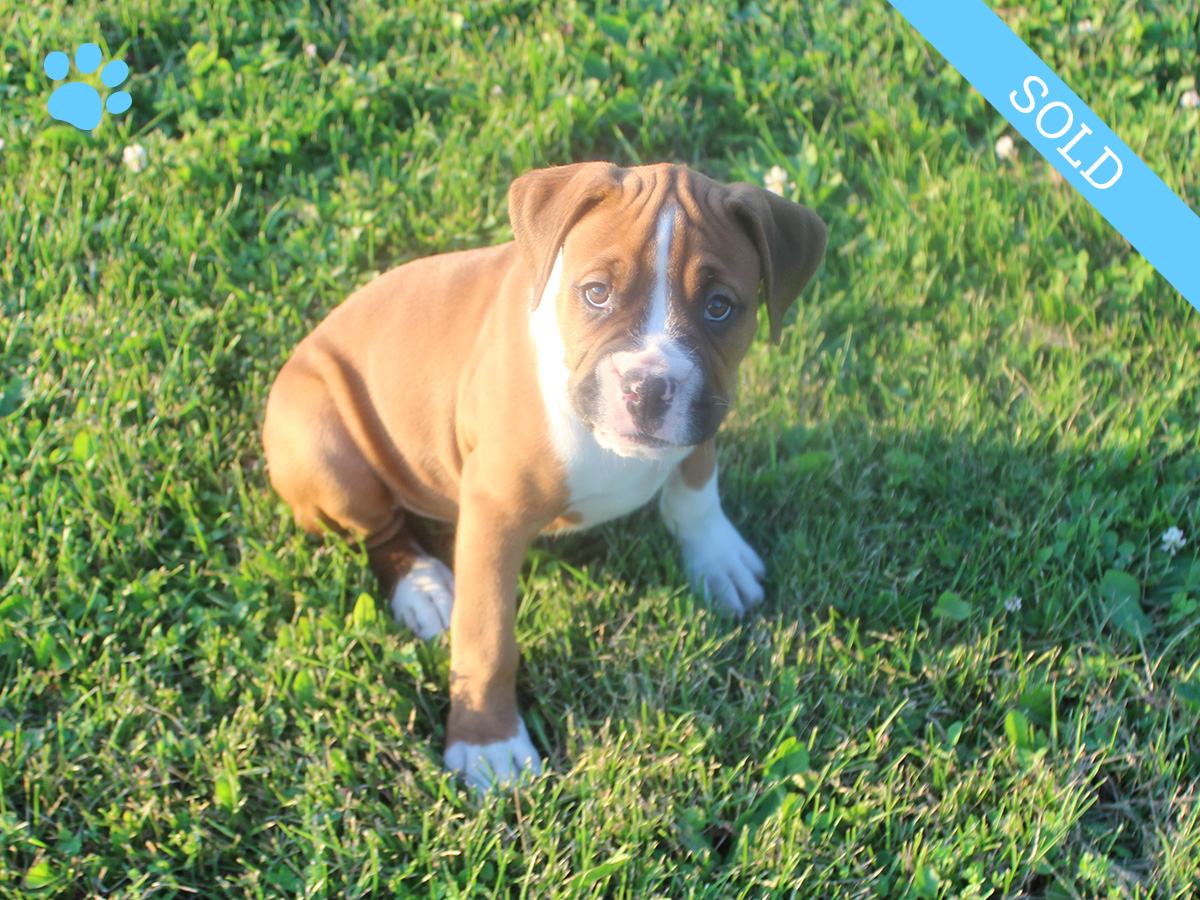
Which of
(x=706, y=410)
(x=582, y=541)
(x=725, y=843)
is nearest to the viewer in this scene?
(x=706, y=410)

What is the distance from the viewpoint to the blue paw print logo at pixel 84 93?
5227 millimetres

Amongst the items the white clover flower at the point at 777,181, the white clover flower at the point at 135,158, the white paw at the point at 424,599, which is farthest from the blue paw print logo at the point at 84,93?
the white clover flower at the point at 777,181

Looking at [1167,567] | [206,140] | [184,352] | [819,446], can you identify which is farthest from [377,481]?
[1167,567]

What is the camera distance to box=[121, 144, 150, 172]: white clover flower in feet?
16.5

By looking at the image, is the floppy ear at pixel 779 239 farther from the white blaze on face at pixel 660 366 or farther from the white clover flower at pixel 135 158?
the white clover flower at pixel 135 158

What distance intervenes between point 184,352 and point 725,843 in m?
2.94

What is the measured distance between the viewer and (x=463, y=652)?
335 centimetres

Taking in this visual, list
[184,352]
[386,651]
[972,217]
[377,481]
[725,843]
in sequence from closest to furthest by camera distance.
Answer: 1. [725,843]
2. [386,651]
3. [377,481]
4. [184,352]
5. [972,217]

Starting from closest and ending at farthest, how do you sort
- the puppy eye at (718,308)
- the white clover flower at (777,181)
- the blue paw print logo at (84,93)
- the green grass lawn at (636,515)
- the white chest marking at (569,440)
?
the puppy eye at (718,308) → the white chest marking at (569,440) → the green grass lawn at (636,515) → the white clover flower at (777,181) → the blue paw print logo at (84,93)

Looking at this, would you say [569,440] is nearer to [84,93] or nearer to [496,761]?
[496,761]

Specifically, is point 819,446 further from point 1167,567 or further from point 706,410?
point 706,410

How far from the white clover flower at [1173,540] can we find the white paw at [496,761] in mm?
2471

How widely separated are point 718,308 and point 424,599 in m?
1.63

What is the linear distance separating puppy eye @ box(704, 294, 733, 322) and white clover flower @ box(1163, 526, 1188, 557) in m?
2.12
